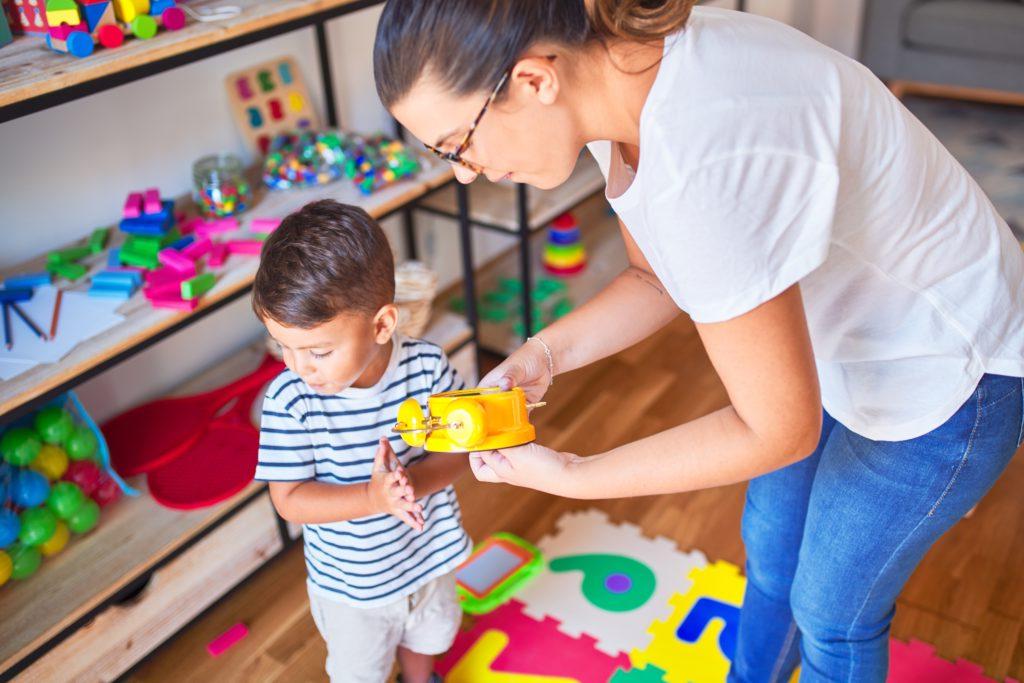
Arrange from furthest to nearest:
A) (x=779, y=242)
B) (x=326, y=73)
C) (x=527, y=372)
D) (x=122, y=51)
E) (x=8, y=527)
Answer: (x=326, y=73) < (x=8, y=527) < (x=122, y=51) < (x=527, y=372) < (x=779, y=242)

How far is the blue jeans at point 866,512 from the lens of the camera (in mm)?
983

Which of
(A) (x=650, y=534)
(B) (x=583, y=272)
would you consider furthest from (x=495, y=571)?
(B) (x=583, y=272)

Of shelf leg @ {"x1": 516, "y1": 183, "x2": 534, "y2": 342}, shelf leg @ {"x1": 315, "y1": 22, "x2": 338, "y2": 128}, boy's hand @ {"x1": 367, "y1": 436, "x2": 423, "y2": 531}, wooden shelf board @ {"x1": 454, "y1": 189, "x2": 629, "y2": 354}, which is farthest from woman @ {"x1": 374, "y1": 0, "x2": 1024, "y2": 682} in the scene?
wooden shelf board @ {"x1": 454, "y1": 189, "x2": 629, "y2": 354}

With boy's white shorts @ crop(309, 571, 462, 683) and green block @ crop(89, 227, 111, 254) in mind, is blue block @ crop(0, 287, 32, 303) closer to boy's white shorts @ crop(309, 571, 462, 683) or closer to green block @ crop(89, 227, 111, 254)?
green block @ crop(89, 227, 111, 254)

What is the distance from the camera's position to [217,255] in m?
1.65

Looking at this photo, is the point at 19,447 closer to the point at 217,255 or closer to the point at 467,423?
the point at 217,255

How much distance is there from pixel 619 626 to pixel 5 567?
104 cm

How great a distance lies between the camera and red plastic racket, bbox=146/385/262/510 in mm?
1715

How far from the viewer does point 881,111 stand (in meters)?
0.84

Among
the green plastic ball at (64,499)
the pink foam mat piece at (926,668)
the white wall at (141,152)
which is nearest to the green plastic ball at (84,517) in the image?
the green plastic ball at (64,499)

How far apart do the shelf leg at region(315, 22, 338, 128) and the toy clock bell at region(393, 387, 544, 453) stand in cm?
131

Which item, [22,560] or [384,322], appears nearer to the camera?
[384,322]

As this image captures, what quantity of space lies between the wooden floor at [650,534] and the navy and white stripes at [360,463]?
460 millimetres

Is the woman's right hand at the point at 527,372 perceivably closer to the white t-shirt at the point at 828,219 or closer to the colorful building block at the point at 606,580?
the white t-shirt at the point at 828,219
